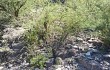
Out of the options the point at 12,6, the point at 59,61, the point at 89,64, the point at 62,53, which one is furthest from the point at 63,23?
the point at 12,6

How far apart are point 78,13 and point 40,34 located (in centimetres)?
82

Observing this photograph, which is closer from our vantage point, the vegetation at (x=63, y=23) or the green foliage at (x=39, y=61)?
the green foliage at (x=39, y=61)

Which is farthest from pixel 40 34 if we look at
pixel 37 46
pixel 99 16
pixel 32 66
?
pixel 99 16

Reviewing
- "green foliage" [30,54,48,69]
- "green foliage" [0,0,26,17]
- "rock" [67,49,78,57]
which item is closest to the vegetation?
"green foliage" [30,54,48,69]

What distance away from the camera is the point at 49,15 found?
18.3 ft

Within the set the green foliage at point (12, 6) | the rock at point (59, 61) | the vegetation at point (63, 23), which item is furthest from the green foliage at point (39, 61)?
the green foliage at point (12, 6)

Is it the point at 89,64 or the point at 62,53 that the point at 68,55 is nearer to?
the point at 62,53

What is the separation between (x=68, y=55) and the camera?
211 inches

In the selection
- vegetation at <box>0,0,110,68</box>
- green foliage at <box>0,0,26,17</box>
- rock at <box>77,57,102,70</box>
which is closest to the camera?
rock at <box>77,57,102,70</box>

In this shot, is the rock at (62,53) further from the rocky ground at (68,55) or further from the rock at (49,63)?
the rock at (49,63)

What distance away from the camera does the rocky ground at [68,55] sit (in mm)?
5102

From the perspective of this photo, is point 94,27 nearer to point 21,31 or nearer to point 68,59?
point 68,59

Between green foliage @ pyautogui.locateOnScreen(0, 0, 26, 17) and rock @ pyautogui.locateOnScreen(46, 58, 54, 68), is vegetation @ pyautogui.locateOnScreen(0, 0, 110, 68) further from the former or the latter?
green foliage @ pyautogui.locateOnScreen(0, 0, 26, 17)

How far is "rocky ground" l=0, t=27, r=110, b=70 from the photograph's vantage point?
510cm
